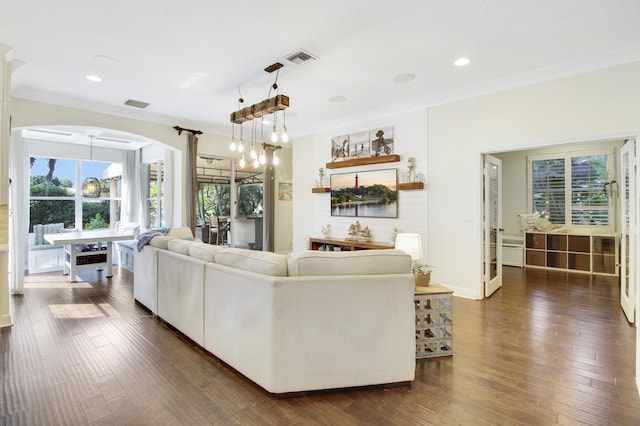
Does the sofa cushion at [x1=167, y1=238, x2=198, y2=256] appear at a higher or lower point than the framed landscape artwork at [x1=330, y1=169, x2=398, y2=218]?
lower

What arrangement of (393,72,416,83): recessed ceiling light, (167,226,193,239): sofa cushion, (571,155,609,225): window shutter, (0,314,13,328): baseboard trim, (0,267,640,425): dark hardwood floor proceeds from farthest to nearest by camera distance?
(571,155,609,225): window shutter, (167,226,193,239): sofa cushion, (393,72,416,83): recessed ceiling light, (0,314,13,328): baseboard trim, (0,267,640,425): dark hardwood floor

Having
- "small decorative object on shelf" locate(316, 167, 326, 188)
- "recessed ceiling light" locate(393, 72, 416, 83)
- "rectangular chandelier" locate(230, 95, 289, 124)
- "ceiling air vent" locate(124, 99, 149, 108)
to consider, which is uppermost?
"recessed ceiling light" locate(393, 72, 416, 83)

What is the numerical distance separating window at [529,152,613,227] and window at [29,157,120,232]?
980 cm

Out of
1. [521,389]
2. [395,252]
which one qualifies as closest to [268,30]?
[395,252]

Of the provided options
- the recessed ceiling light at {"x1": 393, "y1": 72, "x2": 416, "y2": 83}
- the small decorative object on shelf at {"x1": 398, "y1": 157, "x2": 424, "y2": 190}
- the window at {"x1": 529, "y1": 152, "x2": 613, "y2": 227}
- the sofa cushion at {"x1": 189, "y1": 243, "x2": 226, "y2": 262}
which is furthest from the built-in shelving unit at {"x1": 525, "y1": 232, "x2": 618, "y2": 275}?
the sofa cushion at {"x1": 189, "y1": 243, "x2": 226, "y2": 262}

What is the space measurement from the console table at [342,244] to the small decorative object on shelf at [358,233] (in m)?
0.13

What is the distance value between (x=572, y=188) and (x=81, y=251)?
9.74 m

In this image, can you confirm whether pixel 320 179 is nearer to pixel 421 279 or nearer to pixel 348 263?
pixel 421 279

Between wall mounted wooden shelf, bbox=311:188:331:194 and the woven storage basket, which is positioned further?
wall mounted wooden shelf, bbox=311:188:331:194

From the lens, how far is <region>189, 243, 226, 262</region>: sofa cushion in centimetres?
286

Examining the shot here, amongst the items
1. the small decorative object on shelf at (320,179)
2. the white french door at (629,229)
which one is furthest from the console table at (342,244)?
the white french door at (629,229)

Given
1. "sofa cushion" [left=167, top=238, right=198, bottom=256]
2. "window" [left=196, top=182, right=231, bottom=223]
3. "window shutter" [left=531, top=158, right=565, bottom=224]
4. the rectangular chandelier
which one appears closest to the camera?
"sofa cushion" [left=167, top=238, right=198, bottom=256]

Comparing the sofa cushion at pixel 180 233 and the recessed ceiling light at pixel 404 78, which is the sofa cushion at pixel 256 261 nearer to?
the sofa cushion at pixel 180 233

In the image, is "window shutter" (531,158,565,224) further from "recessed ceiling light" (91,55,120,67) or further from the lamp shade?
"recessed ceiling light" (91,55,120,67)
